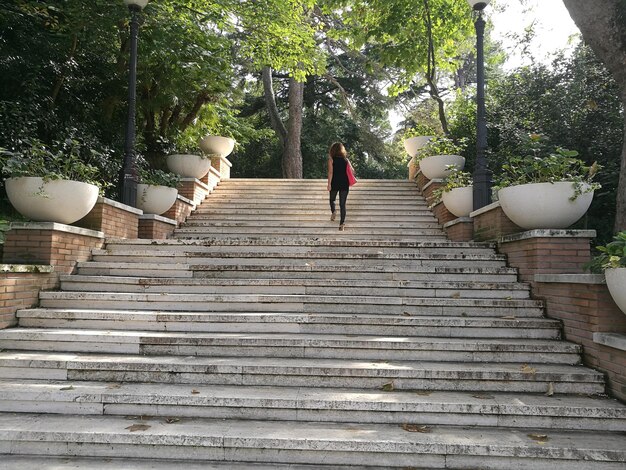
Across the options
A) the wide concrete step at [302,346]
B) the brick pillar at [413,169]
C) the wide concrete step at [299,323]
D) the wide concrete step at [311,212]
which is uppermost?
the brick pillar at [413,169]

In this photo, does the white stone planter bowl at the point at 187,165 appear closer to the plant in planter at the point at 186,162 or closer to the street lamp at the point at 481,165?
the plant in planter at the point at 186,162

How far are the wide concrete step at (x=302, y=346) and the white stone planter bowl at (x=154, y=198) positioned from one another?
129 inches

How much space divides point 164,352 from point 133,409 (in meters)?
0.74

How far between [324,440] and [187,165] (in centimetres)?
672

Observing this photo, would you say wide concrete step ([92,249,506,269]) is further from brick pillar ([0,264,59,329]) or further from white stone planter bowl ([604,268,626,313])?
white stone planter bowl ([604,268,626,313])

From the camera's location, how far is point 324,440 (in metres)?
2.68

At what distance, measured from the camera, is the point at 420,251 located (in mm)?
5668

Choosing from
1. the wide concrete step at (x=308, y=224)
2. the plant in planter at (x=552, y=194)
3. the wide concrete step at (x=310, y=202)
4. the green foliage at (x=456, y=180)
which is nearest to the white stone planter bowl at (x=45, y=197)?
the wide concrete step at (x=308, y=224)

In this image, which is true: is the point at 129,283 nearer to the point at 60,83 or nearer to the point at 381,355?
the point at 381,355

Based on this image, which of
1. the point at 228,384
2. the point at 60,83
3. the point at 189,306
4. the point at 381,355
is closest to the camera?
the point at 228,384

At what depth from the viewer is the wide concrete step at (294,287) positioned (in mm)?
4574

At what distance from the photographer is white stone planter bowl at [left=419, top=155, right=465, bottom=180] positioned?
25.1ft

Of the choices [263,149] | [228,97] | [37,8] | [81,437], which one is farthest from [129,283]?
[263,149]

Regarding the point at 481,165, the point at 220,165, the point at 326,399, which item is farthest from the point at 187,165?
the point at 326,399
